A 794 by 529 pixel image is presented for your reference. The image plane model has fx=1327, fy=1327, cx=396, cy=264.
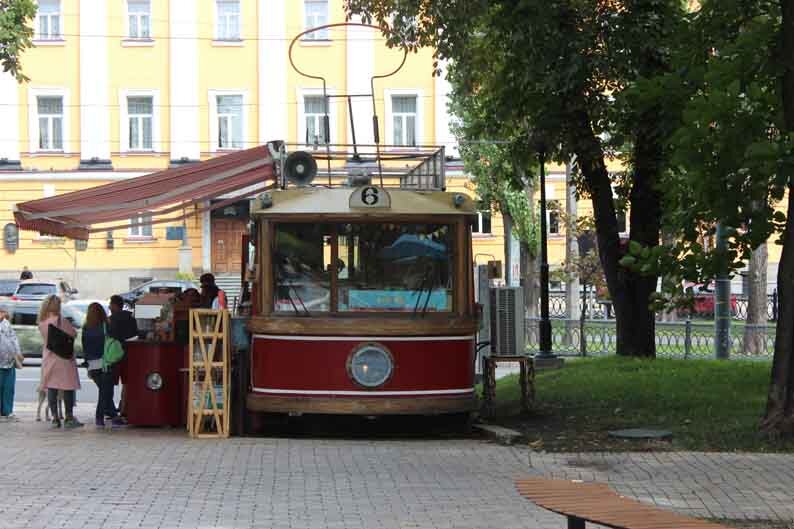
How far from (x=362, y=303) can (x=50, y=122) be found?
118 feet

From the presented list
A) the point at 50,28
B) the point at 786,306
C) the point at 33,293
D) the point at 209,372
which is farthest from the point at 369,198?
the point at 50,28

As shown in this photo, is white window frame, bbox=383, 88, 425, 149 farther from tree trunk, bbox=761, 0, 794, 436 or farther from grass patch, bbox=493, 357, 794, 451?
tree trunk, bbox=761, 0, 794, 436

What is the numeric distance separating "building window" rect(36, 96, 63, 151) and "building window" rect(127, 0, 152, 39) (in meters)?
3.68

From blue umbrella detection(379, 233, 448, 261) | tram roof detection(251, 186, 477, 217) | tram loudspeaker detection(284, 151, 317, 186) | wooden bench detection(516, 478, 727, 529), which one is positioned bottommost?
wooden bench detection(516, 478, 727, 529)

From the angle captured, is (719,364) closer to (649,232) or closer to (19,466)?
(649,232)

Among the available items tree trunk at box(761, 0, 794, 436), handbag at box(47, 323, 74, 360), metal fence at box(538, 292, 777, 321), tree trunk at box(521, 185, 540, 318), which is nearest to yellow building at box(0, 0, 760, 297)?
tree trunk at box(521, 185, 540, 318)

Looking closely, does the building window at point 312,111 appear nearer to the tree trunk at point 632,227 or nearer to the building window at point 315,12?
the building window at point 315,12

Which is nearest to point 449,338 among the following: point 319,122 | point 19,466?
point 19,466

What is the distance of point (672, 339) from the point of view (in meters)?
28.1

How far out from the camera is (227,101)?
48.4 m

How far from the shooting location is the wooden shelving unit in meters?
15.0

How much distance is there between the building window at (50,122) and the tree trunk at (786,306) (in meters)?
38.4

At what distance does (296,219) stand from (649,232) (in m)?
7.12

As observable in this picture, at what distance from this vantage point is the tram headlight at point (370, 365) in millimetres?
14703
